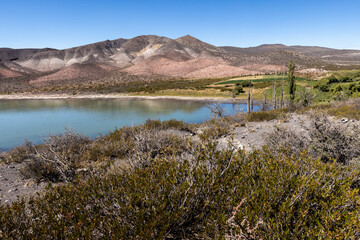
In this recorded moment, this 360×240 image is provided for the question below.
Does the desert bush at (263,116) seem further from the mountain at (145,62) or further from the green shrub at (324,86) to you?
the mountain at (145,62)

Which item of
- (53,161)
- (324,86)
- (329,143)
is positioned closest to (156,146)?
Answer: (53,161)

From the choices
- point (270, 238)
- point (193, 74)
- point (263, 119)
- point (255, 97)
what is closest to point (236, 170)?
point (270, 238)

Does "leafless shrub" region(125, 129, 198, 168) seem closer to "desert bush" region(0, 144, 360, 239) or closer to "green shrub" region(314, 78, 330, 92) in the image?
"desert bush" region(0, 144, 360, 239)

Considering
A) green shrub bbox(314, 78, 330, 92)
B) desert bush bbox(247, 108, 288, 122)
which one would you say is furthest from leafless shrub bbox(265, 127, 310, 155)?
green shrub bbox(314, 78, 330, 92)

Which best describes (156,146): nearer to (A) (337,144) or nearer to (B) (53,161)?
(B) (53,161)

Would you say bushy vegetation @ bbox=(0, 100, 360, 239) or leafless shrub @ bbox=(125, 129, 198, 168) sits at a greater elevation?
bushy vegetation @ bbox=(0, 100, 360, 239)

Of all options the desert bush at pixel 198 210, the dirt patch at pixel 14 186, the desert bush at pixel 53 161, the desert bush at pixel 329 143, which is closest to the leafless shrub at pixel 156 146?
the desert bush at pixel 53 161

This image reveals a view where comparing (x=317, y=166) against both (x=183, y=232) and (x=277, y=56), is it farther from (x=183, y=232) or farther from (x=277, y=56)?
(x=277, y=56)
